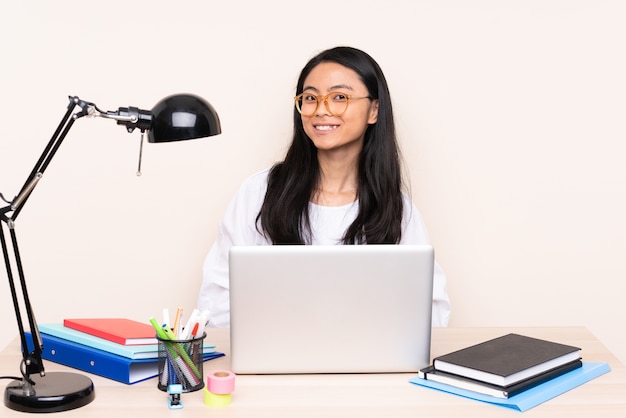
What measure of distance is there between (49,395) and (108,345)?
0.73 feet

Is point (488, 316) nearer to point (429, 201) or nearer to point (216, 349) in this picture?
point (429, 201)

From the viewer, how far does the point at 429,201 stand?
10.0 ft

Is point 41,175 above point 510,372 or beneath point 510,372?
above

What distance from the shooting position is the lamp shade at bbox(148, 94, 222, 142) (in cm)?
152

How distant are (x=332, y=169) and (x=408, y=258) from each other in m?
1.29

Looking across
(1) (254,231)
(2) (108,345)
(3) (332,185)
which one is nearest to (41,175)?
(2) (108,345)

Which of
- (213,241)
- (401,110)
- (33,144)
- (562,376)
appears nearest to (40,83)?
(33,144)

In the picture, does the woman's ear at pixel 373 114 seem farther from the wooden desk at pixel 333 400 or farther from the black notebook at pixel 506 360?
the wooden desk at pixel 333 400

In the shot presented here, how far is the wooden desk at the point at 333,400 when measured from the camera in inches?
56.7

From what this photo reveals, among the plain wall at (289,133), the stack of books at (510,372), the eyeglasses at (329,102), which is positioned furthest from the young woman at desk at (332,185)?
the stack of books at (510,372)

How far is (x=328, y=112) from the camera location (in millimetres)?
2684

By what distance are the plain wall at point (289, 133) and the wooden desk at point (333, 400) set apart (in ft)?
4.39

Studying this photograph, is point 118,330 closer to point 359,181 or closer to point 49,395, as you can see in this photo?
point 49,395

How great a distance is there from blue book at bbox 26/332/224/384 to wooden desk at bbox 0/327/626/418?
0.8 inches
